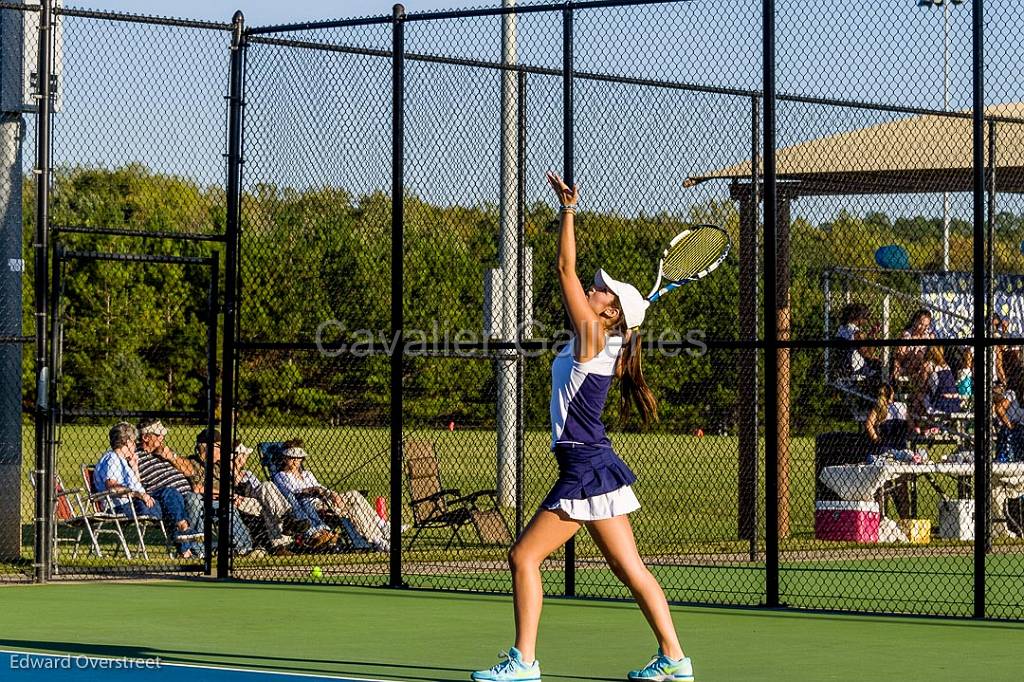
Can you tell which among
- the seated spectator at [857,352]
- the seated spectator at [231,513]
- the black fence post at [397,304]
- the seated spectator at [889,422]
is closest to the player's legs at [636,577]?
the black fence post at [397,304]

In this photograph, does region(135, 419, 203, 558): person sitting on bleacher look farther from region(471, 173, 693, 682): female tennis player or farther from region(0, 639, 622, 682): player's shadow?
region(471, 173, 693, 682): female tennis player

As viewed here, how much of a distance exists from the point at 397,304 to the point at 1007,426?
6413 millimetres

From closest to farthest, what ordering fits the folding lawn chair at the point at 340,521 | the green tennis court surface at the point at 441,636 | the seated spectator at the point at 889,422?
the green tennis court surface at the point at 441,636, the folding lawn chair at the point at 340,521, the seated spectator at the point at 889,422

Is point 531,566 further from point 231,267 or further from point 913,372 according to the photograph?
point 913,372

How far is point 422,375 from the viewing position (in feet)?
71.6

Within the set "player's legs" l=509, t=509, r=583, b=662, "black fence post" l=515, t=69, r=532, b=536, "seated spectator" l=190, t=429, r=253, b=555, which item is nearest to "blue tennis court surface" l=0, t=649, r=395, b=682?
"player's legs" l=509, t=509, r=583, b=662

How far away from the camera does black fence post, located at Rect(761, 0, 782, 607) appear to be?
11297mm

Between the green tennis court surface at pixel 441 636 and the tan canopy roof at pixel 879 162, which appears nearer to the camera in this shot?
the green tennis court surface at pixel 441 636

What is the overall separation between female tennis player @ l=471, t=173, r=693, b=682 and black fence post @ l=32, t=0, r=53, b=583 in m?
5.45

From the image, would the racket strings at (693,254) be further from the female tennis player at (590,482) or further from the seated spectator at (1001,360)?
the seated spectator at (1001,360)

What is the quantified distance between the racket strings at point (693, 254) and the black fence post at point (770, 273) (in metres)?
1.19

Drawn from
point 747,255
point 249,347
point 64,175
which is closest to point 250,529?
point 249,347

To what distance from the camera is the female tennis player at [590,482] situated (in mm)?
8102

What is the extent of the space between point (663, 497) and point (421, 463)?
9054 millimetres
